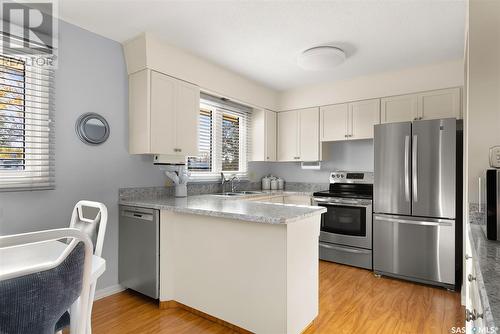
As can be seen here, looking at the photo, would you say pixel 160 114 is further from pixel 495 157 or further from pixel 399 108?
pixel 399 108

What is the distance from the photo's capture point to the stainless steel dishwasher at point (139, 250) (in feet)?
7.94

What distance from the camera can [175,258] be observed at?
245 centimetres

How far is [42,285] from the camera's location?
2.72 ft

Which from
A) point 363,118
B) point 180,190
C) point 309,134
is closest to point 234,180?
point 180,190

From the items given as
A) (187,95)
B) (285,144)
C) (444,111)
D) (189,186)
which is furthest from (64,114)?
(444,111)

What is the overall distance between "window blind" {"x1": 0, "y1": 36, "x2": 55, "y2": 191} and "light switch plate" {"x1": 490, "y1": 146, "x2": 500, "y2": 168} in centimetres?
319

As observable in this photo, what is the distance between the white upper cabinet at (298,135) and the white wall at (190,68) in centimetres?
57

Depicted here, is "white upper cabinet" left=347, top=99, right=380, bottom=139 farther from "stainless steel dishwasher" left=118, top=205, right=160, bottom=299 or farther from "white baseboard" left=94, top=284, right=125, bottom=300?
"white baseboard" left=94, top=284, right=125, bottom=300

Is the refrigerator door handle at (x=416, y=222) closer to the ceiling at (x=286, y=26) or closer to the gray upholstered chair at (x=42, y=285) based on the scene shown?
the ceiling at (x=286, y=26)

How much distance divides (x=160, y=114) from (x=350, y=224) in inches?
103

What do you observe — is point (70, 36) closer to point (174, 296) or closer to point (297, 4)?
point (297, 4)

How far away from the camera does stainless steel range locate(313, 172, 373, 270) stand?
11.1 feet

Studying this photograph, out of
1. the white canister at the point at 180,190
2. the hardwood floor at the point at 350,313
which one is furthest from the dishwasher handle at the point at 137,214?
the hardwood floor at the point at 350,313
